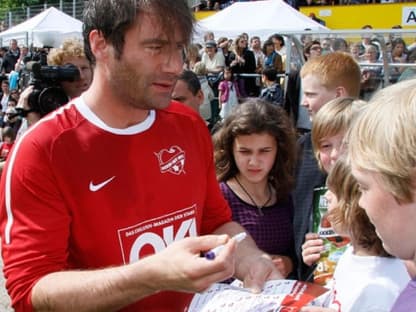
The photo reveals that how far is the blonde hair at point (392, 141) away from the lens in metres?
1.26

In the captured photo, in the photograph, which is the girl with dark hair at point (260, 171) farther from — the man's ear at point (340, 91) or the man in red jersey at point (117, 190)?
the man in red jersey at point (117, 190)

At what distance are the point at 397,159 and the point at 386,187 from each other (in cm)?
7

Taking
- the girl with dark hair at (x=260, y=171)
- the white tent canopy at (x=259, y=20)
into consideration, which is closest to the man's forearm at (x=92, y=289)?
the girl with dark hair at (x=260, y=171)

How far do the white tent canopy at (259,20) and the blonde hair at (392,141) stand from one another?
14077 millimetres

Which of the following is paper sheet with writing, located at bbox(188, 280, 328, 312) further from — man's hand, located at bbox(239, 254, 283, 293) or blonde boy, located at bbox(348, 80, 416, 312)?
blonde boy, located at bbox(348, 80, 416, 312)

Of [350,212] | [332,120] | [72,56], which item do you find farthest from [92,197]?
[72,56]

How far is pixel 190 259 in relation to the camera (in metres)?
1.47

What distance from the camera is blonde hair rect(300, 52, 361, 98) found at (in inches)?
126

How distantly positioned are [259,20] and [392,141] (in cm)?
1503

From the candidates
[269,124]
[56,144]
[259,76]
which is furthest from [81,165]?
[259,76]

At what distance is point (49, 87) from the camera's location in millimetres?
3328

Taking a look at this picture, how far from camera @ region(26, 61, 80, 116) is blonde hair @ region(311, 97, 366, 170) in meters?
1.36

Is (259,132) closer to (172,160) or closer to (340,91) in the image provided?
(340,91)

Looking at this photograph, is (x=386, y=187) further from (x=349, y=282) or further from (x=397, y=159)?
(x=349, y=282)
